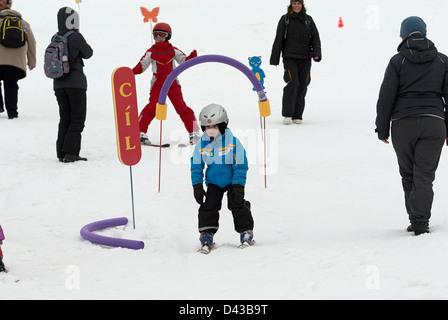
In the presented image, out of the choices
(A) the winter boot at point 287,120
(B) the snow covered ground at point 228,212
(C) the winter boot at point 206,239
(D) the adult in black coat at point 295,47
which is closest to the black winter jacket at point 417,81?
(B) the snow covered ground at point 228,212

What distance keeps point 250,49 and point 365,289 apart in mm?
12379

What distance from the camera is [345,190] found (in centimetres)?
700

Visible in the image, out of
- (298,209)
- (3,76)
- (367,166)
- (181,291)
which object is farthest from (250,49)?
(181,291)

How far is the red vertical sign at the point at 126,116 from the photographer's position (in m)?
5.70

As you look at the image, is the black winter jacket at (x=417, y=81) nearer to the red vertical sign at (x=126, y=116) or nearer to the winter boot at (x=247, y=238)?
the winter boot at (x=247, y=238)

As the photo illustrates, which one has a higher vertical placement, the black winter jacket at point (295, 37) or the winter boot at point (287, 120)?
the black winter jacket at point (295, 37)

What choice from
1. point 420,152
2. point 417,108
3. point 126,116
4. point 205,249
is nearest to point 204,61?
point 126,116

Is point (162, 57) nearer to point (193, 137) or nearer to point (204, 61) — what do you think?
point (193, 137)

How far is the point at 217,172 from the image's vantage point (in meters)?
5.24

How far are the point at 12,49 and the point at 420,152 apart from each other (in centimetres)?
721

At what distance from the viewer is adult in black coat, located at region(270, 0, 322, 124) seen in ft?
33.1

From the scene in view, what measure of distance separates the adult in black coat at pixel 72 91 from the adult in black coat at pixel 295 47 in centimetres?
351

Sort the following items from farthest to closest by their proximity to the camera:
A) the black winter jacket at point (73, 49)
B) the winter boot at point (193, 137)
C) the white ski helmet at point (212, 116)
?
the winter boot at point (193, 137) < the black winter jacket at point (73, 49) < the white ski helmet at point (212, 116)

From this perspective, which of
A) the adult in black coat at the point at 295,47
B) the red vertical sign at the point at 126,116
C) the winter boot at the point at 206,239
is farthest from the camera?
the adult in black coat at the point at 295,47
